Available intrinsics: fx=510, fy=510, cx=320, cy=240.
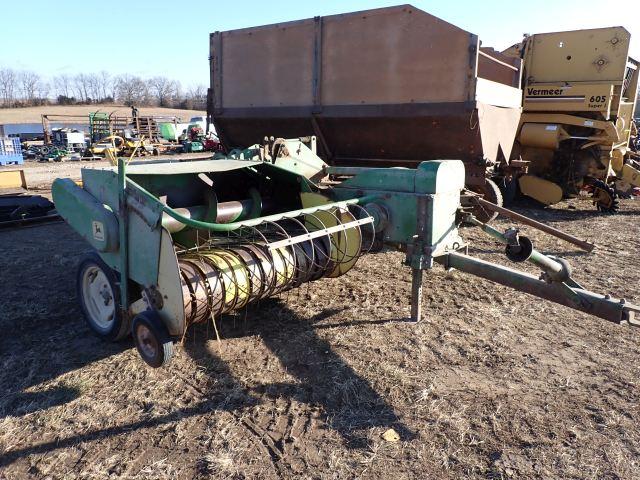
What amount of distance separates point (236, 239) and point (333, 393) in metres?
1.50

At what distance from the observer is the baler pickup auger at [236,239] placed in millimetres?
Result: 2900

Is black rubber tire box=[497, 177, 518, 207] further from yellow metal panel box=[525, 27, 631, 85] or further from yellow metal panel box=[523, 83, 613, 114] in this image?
yellow metal panel box=[525, 27, 631, 85]

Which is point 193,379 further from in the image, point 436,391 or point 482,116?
point 482,116

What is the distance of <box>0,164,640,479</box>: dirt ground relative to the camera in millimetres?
2387

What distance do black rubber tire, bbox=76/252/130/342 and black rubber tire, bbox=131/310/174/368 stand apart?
452mm

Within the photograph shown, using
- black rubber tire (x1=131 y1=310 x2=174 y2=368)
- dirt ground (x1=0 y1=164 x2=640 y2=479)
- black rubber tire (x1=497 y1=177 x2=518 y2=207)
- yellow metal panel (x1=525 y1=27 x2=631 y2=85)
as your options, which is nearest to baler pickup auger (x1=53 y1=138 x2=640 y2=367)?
black rubber tire (x1=131 y1=310 x2=174 y2=368)

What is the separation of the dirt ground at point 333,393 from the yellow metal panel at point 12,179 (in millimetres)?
5600

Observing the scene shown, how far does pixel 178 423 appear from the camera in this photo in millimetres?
2662

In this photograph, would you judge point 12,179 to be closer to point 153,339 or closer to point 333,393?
point 153,339

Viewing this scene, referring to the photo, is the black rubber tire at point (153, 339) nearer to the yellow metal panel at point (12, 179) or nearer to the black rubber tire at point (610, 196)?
the yellow metal panel at point (12, 179)

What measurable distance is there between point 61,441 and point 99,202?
1.48m

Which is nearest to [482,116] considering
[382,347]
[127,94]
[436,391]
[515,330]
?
[515,330]

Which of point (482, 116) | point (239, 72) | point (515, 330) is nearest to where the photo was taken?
point (515, 330)

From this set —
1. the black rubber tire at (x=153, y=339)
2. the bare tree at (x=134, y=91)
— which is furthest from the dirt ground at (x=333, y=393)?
the bare tree at (x=134, y=91)
